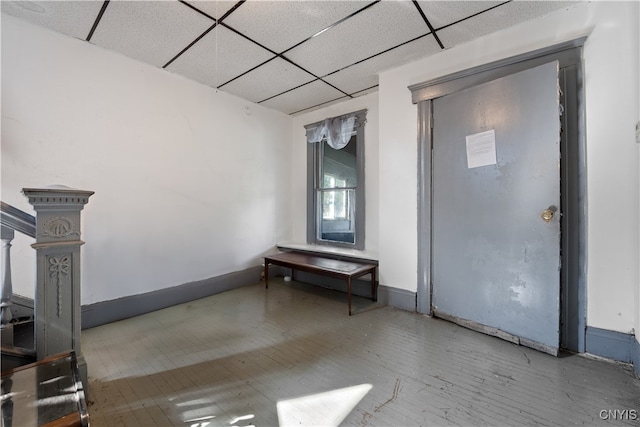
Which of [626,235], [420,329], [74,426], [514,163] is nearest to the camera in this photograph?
[74,426]

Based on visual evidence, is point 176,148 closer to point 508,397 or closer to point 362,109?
point 362,109

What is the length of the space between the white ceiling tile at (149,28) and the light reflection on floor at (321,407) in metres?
2.87

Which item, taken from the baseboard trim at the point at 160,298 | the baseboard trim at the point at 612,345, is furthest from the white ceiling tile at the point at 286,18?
the baseboard trim at the point at 612,345

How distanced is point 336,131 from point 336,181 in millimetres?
754

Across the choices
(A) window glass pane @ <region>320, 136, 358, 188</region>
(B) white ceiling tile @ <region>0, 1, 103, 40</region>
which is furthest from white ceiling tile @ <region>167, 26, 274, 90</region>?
(A) window glass pane @ <region>320, 136, 358, 188</region>

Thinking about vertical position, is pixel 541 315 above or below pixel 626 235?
below

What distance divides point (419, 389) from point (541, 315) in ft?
3.88

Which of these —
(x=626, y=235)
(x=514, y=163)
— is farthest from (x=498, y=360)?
(x=514, y=163)

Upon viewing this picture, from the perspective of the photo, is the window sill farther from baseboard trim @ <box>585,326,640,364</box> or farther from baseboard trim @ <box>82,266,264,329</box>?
baseboard trim @ <box>585,326,640,364</box>

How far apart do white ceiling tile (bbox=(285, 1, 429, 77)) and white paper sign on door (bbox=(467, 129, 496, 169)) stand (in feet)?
3.42

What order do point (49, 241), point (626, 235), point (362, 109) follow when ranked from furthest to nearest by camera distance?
1. point (362, 109)
2. point (626, 235)
3. point (49, 241)

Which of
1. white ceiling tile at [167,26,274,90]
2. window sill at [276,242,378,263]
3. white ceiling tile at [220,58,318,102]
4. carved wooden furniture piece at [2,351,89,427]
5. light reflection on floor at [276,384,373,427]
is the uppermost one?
white ceiling tile at [220,58,318,102]

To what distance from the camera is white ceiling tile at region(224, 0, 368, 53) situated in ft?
6.35

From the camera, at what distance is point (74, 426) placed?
98 centimetres
